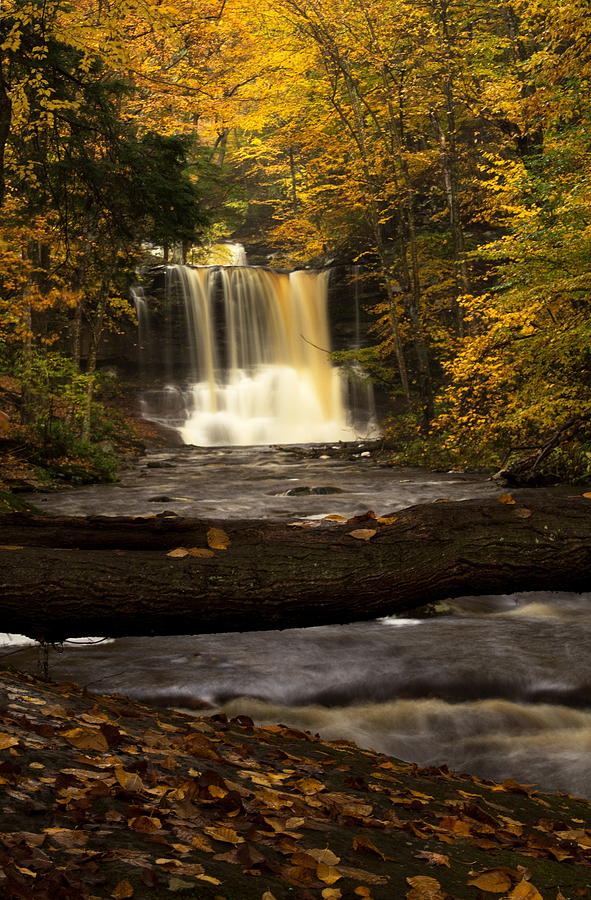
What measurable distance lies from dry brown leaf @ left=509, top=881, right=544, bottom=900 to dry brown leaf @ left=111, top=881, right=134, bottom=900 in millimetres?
1250

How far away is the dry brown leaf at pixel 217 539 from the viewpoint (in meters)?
3.94

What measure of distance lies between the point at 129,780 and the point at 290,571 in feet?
4.61

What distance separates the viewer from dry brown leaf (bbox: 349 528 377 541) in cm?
394

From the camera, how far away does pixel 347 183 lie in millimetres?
19172


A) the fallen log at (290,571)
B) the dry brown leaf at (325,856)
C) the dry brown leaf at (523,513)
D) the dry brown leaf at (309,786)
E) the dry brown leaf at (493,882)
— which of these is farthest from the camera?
the dry brown leaf at (523,513)

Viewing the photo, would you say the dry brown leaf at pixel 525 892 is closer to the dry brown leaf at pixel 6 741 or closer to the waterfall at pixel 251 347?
the dry brown leaf at pixel 6 741

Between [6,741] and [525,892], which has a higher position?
[6,741]

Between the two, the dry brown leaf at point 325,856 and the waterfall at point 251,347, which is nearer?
the dry brown leaf at point 325,856

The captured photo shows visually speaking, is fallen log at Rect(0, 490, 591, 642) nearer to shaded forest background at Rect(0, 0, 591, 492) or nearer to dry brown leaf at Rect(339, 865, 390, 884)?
dry brown leaf at Rect(339, 865, 390, 884)

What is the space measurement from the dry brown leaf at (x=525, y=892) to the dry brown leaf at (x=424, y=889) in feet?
0.85

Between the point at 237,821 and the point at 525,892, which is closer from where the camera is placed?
the point at 525,892

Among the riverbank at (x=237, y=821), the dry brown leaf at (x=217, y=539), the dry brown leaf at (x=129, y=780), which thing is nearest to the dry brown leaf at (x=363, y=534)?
the dry brown leaf at (x=217, y=539)

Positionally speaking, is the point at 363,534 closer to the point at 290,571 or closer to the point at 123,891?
the point at 290,571

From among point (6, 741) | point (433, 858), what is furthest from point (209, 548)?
point (433, 858)
